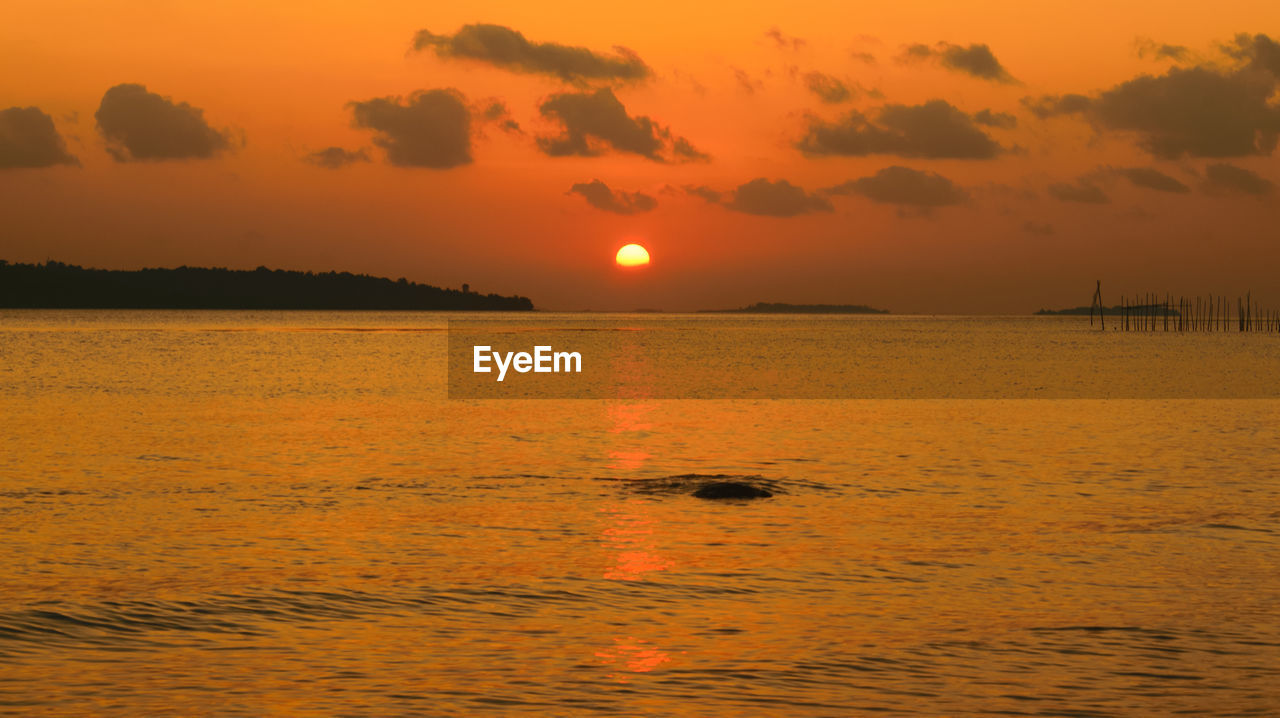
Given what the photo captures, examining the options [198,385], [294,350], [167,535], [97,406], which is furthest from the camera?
[294,350]

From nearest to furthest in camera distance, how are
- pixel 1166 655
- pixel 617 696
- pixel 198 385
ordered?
pixel 617 696 → pixel 1166 655 → pixel 198 385

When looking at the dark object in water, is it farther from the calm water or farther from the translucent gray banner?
the translucent gray banner

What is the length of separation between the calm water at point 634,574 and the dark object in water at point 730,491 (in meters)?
0.46

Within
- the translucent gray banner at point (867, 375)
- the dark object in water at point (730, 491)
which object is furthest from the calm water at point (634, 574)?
the translucent gray banner at point (867, 375)

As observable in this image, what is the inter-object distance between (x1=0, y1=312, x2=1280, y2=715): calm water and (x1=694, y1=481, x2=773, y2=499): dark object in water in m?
0.46

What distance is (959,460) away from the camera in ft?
123

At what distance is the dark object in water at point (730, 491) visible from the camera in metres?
28.6

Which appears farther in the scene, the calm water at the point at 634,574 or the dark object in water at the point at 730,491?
the dark object in water at the point at 730,491

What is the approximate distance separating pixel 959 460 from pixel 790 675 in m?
24.1

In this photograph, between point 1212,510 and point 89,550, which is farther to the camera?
point 1212,510

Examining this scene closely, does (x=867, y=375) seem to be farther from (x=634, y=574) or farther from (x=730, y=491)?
(x=634, y=574)

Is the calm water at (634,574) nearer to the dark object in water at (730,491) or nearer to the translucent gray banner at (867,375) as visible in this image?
the dark object in water at (730,491)

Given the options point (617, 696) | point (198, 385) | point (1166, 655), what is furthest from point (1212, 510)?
point (198, 385)

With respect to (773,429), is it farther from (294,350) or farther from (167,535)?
(294,350)
